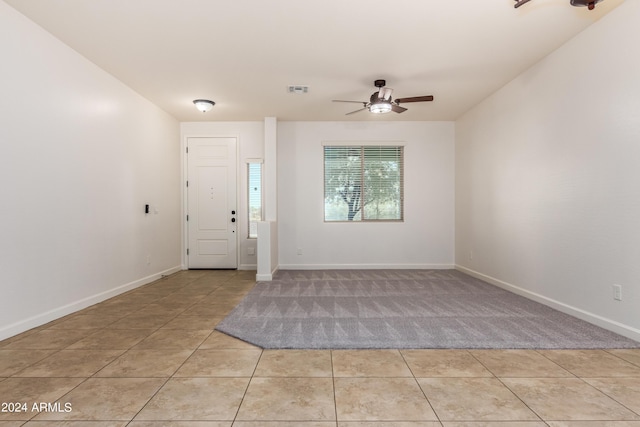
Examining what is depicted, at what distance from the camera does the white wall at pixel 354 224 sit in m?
6.23

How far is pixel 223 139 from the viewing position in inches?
245

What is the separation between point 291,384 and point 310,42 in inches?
122

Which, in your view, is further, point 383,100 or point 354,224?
point 354,224

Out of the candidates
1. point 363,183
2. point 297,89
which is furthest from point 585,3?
point 363,183

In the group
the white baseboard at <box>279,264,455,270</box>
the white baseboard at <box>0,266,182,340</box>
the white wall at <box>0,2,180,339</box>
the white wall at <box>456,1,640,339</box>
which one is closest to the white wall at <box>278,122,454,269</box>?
the white baseboard at <box>279,264,455,270</box>

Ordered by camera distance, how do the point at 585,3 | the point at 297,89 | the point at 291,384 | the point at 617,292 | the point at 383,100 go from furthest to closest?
the point at 297,89 → the point at 383,100 → the point at 617,292 → the point at 585,3 → the point at 291,384

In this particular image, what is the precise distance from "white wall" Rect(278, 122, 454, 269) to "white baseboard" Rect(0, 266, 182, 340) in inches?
102

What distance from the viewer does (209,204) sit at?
621cm

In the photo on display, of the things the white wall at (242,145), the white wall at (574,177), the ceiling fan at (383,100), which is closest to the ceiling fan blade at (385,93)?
the ceiling fan at (383,100)

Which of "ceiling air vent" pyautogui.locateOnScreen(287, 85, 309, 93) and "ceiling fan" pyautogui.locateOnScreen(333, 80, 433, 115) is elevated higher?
"ceiling air vent" pyautogui.locateOnScreen(287, 85, 309, 93)

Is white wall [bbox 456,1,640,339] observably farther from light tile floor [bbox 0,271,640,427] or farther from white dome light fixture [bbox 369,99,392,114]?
white dome light fixture [bbox 369,99,392,114]

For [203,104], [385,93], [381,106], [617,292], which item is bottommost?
[617,292]

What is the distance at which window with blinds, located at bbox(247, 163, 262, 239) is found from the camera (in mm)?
6223

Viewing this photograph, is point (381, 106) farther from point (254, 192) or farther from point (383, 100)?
point (254, 192)
